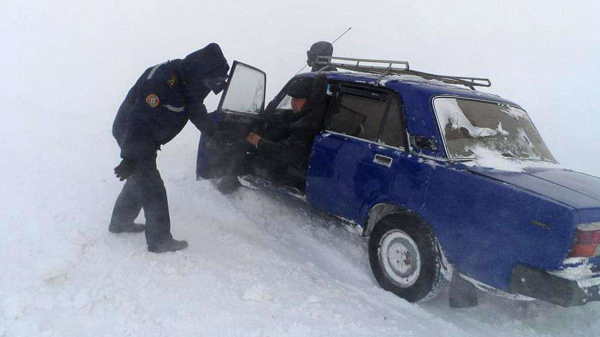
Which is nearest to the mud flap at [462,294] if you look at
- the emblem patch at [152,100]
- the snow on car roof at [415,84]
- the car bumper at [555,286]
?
the car bumper at [555,286]

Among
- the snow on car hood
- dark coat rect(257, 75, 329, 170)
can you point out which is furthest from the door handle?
dark coat rect(257, 75, 329, 170)

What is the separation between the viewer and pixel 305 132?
14.5ft

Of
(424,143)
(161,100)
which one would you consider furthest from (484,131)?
(161,100)

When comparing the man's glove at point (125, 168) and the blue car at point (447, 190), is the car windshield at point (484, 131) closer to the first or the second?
the blue car at point (447, 190)

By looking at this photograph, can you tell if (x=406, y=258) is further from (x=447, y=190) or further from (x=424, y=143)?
(x=424, y=143)

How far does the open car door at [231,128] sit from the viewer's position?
4.80 metres

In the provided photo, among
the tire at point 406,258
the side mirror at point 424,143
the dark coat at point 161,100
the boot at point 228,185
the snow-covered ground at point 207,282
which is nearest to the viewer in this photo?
the snow-covered ground at point 207,282

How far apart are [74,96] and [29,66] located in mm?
3675

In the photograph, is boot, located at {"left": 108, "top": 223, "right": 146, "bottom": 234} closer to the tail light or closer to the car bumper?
the car bumper

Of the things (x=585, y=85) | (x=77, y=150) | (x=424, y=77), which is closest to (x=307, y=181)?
(x=424, y=77)

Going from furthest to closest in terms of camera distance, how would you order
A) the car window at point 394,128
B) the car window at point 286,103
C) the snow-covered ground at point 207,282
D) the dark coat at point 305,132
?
1. the car window at point 286,103
2. the dark coat at point 305,132
3. the car window at point 394,128
4. the snow-covered ground at point 207,282

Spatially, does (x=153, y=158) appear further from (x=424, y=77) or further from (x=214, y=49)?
(x=424, y=77)

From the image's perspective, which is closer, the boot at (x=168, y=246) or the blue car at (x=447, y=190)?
the blue car at (x=447, y=190)

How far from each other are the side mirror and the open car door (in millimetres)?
2174
